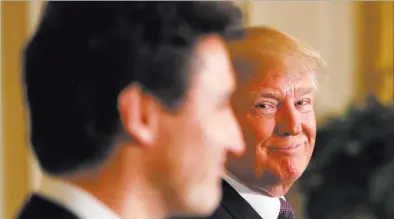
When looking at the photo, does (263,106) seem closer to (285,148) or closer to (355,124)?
(285,148)

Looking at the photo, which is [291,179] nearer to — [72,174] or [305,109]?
[305,109]

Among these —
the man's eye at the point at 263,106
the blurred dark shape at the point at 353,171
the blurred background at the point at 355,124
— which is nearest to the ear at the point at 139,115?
the man's eye at the point at 263,106

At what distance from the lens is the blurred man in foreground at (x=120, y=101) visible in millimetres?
273

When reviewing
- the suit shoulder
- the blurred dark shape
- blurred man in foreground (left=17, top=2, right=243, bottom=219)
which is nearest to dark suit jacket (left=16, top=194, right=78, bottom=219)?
blurred man in foreground (left=17, top=2, right=243, bottom=219)

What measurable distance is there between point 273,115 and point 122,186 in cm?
12

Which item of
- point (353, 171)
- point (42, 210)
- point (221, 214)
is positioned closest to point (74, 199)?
point (42, 210)

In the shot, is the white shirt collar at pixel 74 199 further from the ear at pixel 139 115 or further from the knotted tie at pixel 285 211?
the knotted tie at pixel 285 211

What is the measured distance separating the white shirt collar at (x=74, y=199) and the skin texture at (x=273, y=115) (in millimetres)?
108

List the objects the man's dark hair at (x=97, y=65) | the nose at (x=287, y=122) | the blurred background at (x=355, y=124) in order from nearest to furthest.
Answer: the man's dark hair at (x=97, y=65)
the nose at (x=287, y=122)
the blurred background at (x=355, y=124)

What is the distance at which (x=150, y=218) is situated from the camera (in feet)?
0.96

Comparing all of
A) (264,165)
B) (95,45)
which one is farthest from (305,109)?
(95,45)

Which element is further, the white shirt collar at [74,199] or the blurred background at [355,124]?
the blurred background at [355,124]

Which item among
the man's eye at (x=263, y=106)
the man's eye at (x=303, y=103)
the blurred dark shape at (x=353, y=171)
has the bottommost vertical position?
the blurred dark shape at (x=353, y=171)

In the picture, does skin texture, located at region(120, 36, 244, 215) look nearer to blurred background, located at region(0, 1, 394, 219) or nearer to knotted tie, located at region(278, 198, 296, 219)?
knotted tie, located at region(278, 198, 296, 219)
